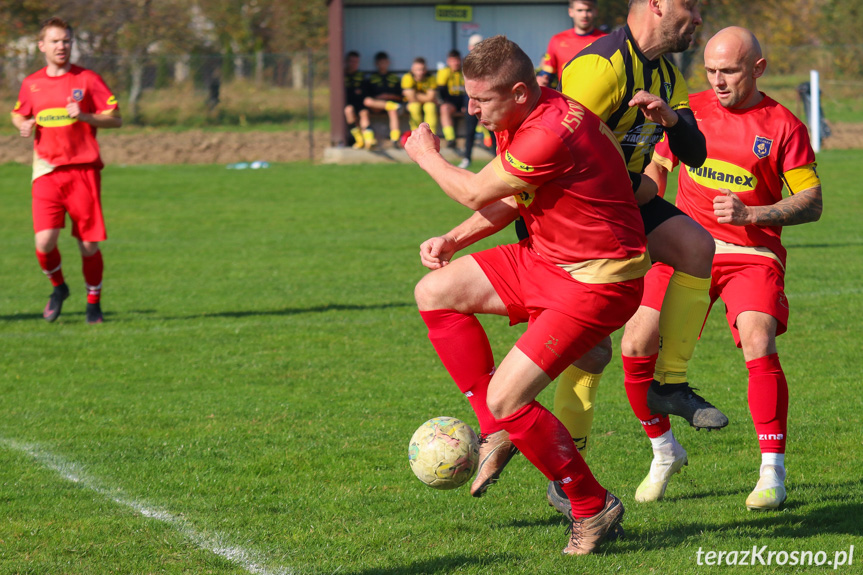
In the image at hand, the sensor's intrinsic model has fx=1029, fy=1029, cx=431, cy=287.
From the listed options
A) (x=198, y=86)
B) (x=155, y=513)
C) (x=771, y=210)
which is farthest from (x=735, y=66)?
(x=198, y=86)

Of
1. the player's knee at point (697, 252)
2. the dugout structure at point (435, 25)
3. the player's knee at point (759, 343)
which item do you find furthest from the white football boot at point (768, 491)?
the dugout structure at point (435, 25)

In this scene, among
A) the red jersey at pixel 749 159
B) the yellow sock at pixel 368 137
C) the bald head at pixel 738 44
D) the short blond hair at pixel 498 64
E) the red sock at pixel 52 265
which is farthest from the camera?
the yellow sock at pixel 368 137

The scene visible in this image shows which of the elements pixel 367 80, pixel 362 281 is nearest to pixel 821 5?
pixel 367 80

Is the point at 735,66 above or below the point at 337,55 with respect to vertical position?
above

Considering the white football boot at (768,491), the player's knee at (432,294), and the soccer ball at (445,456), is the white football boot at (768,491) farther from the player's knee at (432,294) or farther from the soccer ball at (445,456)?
the player's knee at (432,294)

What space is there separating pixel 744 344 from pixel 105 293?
7.68 m

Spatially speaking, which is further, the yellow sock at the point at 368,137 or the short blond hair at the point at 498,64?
the yellow sock at the point at 368,137

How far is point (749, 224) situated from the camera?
4.58 metres

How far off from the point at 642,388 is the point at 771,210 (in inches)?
39.7

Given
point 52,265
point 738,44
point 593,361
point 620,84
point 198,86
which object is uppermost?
point 738,44

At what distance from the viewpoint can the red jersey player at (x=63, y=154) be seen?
9.10 meters

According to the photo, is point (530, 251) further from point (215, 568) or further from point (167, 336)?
point (167, 336)

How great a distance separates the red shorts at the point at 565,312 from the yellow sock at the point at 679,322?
2.56ft

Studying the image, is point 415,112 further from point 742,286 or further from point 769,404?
point 769,404
